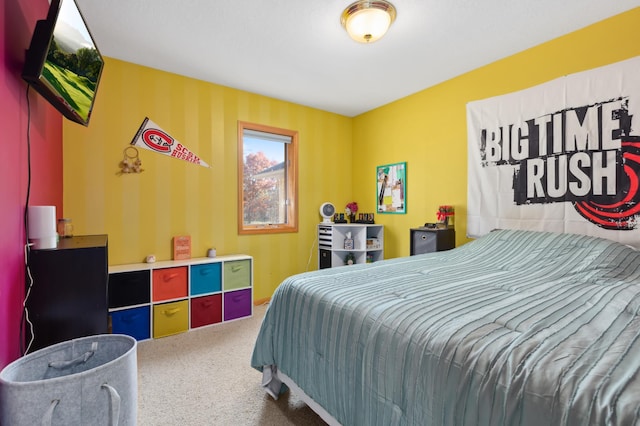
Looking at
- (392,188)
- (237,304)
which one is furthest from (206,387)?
(392,188)

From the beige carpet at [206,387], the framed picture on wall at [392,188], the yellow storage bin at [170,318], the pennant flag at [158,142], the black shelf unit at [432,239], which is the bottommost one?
the beige carpet at [206,387]

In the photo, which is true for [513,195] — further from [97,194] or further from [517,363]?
[97,194]

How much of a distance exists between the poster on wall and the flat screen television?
119 inches

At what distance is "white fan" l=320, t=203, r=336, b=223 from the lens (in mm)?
4086

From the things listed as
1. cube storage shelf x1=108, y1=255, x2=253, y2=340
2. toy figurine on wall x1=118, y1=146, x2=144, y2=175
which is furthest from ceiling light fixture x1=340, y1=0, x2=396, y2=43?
cube storage shelf x1=108, y1=255, x2=253, y2=340

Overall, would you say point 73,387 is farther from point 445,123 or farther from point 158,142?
point 445,123

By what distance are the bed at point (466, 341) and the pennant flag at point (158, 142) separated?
6.87 feet

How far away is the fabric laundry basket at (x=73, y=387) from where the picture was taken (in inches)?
34.8

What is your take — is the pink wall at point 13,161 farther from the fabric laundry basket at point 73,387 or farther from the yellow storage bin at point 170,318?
the yellow storage bin at point 170,318

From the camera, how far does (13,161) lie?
4.22 feet

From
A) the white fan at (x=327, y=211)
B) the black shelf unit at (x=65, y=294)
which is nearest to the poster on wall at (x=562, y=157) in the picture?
the white fan at (x=327, y=211)

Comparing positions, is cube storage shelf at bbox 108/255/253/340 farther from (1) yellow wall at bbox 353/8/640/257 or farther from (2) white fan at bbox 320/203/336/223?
(1) yellow wall at bbox 353/8/640/257

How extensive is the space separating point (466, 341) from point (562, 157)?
7.16 ft

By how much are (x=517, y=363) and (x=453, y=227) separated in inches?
97.5
